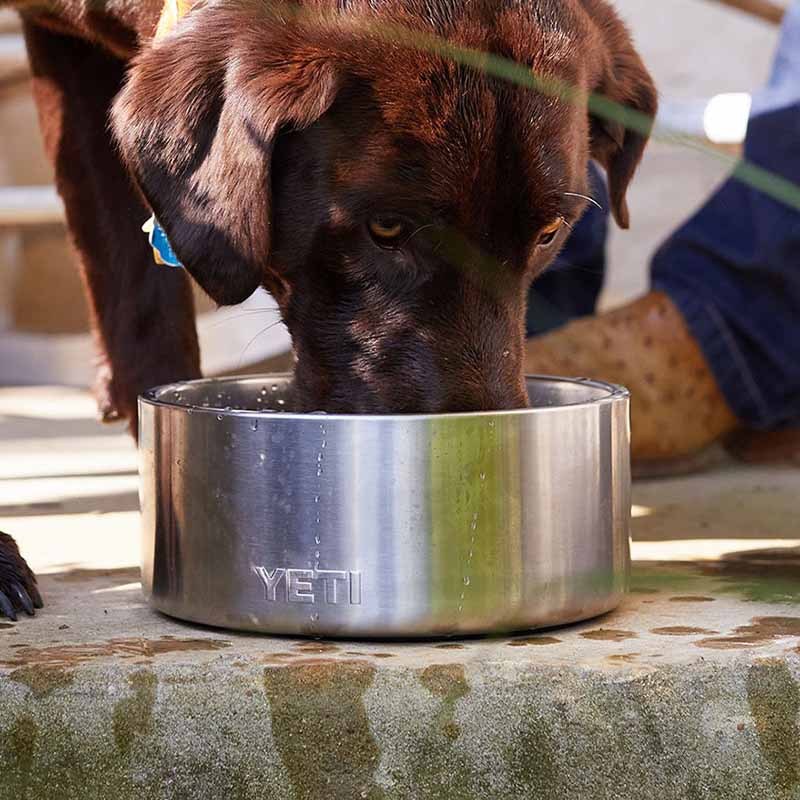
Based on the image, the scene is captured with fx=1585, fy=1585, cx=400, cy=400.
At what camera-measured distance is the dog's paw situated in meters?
1.72

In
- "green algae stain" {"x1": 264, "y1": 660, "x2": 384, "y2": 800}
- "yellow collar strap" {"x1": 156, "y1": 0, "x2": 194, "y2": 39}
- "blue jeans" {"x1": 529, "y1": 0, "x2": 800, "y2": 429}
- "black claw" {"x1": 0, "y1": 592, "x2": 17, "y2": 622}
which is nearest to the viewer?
"green algae stain" {"x1": 264, "y1": 660, "x2": 384, "y2": 800}

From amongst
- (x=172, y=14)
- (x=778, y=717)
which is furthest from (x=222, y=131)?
(x=778, y=717)

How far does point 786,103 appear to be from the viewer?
2.85 meters

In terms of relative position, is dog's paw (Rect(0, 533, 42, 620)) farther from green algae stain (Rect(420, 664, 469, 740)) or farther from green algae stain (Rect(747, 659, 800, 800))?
green algae stain (Rect(747, 659, 800, 800))

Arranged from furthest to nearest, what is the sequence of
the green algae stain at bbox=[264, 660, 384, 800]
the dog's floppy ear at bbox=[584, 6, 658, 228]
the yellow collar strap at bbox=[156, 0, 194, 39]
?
the dog's floppy ear at bbox=[584, 6, 658, 228], the yellow collar strap at bbox=[156, 0, 194, 39], the green algae stain at bbox=[264, 660, 384, 800]

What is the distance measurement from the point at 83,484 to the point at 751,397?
122 centimetres

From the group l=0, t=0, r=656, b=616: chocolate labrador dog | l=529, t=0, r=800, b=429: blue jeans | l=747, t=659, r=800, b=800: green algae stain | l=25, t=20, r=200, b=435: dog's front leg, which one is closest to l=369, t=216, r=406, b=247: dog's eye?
l=0, t=0, r=656, b=616: chocolate labrador dog

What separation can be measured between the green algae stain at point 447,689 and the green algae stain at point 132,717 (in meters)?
0.25

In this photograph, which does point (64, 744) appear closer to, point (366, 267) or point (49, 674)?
point (49, 674)

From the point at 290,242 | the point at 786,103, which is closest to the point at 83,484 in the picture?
the point at 290,242

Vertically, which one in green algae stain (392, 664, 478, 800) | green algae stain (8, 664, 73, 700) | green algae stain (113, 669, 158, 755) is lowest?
green algae stain (392, 664, 478, 800)

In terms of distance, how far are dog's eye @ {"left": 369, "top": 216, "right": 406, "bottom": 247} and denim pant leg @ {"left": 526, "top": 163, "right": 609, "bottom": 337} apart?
1.42 meters

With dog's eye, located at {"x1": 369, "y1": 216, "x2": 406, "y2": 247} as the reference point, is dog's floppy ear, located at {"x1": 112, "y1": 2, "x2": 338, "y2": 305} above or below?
above

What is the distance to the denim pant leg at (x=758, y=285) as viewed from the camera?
112 inches
